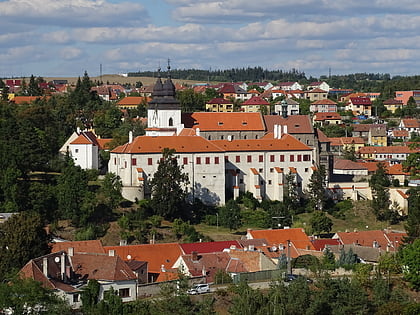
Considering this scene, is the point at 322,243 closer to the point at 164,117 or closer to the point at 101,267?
the point at 101,267

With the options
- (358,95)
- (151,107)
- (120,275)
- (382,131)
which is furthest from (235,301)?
(358,95)

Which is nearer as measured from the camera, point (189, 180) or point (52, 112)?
point (189, 180)

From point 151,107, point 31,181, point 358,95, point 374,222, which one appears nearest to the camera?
point 31,181

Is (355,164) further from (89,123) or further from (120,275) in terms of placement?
(120,275)

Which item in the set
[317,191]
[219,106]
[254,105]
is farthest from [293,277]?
[254,105]

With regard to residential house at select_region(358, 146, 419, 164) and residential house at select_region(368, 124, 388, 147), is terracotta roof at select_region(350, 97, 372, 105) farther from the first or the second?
residential house at select_region(358, 146, 419, 164)

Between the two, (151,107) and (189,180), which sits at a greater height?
(151,107)

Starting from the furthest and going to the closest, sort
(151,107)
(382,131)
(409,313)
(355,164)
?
(382,131), (355,164), (151,107), (409,313)

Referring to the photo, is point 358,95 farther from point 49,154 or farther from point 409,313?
point 409,313
